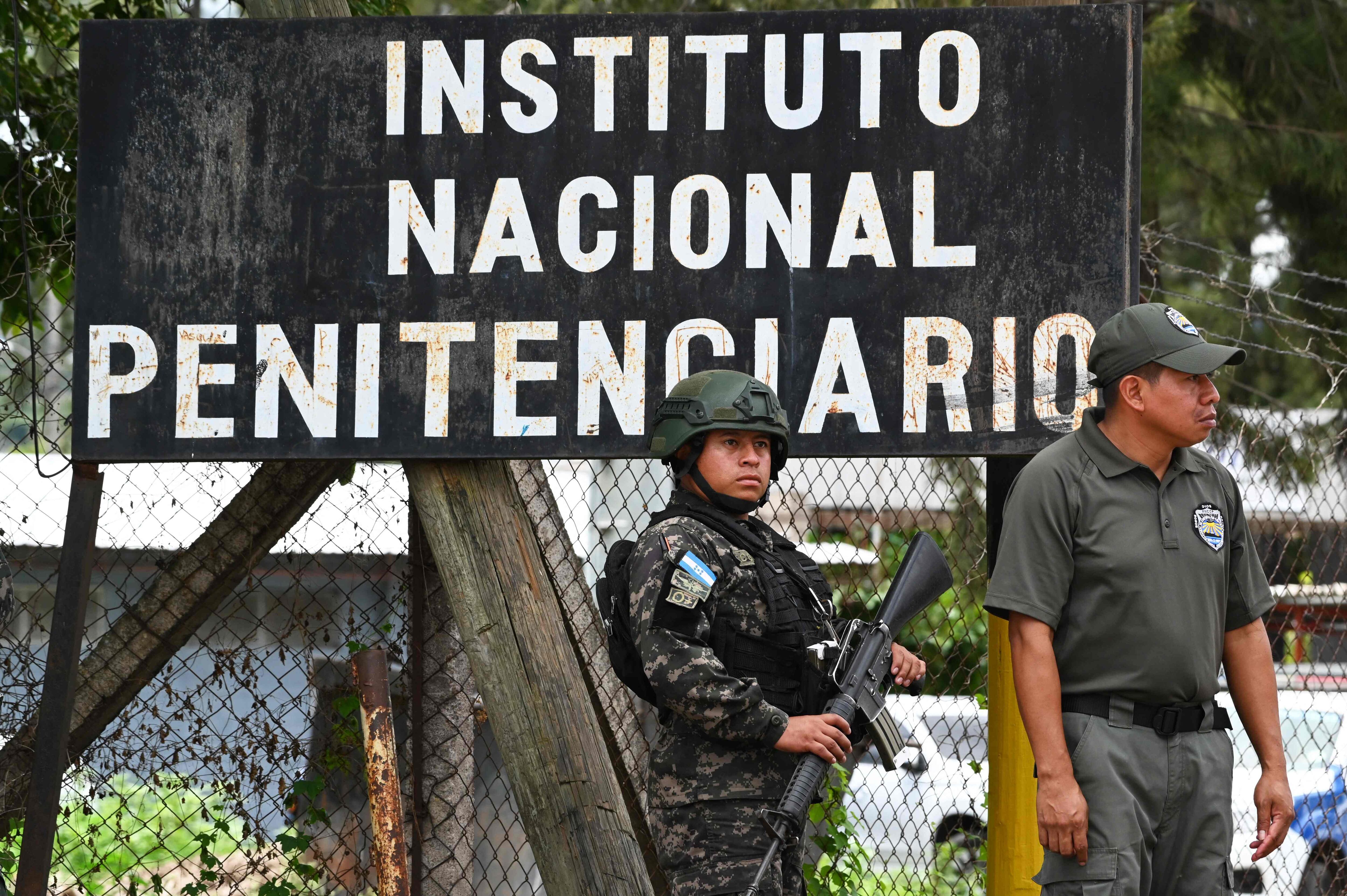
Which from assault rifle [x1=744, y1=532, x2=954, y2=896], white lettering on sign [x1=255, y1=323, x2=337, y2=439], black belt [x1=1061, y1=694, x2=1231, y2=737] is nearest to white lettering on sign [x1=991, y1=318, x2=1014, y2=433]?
assault rifle [x1=744, y1=532, x2=954, y2=896]

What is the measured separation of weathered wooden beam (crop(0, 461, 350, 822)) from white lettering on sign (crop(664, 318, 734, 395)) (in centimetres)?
105

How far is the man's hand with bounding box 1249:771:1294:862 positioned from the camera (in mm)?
2717

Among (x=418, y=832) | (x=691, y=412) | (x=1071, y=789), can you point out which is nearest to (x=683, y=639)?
(x=691, y=412)

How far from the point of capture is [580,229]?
338cm

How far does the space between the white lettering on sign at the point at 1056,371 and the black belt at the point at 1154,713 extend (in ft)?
2.81

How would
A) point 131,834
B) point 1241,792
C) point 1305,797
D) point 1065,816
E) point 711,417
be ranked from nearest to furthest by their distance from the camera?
point 1065,816
point 711,417
point 131,834
point 1305,797
point 1241,792

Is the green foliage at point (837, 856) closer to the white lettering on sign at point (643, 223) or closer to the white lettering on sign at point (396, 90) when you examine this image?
the white lettering on sign at point (643, 223)

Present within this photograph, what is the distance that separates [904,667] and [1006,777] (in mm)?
776

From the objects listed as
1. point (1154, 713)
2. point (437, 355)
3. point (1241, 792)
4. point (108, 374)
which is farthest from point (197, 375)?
point (1241, 792)

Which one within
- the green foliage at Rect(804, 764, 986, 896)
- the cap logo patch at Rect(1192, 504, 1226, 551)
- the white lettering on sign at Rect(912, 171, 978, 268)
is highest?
the white lettering on sign at Rect(912, 171, 978, 268)

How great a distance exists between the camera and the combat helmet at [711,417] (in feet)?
9.45

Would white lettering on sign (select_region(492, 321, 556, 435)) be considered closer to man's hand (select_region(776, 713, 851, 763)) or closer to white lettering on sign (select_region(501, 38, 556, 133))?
white lettering on sign (select_region(501, 38, 556, 133))

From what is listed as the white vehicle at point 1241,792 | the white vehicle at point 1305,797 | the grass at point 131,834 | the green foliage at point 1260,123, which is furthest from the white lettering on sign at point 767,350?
the green foliage at point 1260,123

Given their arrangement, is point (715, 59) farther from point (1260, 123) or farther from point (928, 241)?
point (1260, 123)
